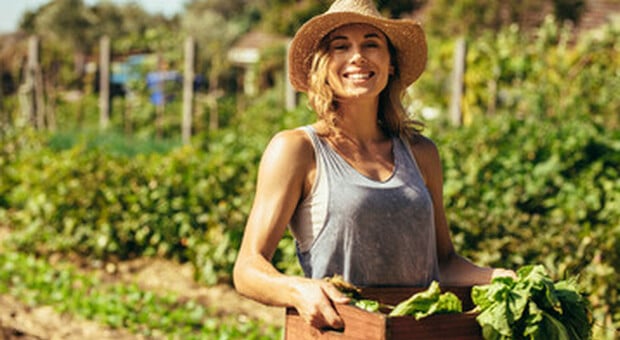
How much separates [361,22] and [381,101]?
28 centimetres

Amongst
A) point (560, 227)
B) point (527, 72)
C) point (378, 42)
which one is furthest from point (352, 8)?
point (527, 72)

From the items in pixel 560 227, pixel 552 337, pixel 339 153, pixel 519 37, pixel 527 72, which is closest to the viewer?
pixel 552 337

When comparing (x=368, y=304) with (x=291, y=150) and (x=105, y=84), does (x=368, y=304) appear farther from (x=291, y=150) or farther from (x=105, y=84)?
(x=105, y=84)

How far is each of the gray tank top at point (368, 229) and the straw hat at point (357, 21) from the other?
0.27 metres

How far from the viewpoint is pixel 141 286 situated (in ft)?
21.7

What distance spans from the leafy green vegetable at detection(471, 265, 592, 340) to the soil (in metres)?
3.59

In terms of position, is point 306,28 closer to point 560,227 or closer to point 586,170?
point 560,227

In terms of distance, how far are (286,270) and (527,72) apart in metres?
5.41

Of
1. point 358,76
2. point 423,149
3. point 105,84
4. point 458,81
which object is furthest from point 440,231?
point 105,84

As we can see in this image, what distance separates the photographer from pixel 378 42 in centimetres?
238

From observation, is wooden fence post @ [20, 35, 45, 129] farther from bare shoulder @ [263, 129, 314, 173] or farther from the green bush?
bare shoulder @ [263, 129, 314, 173]

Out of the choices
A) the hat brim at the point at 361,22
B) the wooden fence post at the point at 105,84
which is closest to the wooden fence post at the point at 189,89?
the wooden fence post at the point at 105,84

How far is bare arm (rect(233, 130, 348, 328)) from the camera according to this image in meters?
2.05

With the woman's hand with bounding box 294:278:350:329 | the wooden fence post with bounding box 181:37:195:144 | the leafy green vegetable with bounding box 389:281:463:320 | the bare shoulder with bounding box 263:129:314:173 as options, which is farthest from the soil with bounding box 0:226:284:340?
the wooden fence post with bounding box 181:37:195:144
